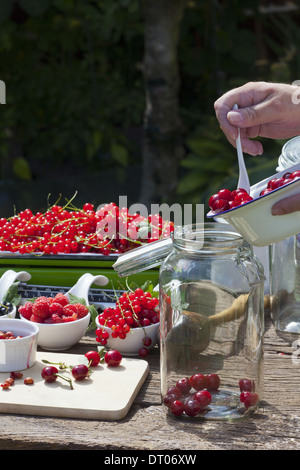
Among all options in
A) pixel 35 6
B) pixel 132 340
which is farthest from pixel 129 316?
pixel 35 6

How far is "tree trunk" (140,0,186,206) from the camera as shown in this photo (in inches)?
191

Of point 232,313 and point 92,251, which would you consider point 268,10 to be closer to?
point 92,251

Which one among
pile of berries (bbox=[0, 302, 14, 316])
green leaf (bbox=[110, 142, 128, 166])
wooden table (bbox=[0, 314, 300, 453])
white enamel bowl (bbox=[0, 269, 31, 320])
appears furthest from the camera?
green leaf (bbox=[110, 142, 128, 166])

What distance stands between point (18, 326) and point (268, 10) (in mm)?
5927

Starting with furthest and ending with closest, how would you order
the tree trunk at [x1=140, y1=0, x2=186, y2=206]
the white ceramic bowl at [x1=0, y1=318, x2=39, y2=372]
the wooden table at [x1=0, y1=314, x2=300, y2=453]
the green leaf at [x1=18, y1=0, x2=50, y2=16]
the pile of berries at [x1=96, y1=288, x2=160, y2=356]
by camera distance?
the green leaf at [x1=18, y1=0, x2=50, y2=16], the tree trunk at [x1=140, y1=0, x2=186, y2=206], the pile of berries at [x1=96, y1=288, x2=160, y2=356], the white ceramic bowl at [x1=0, y1=318, x2=39, y2=372], the wooden table at [x1=0, y1=314, x2=300, y2=453]

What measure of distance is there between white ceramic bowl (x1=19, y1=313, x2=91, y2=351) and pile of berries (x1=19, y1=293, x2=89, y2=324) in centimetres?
2

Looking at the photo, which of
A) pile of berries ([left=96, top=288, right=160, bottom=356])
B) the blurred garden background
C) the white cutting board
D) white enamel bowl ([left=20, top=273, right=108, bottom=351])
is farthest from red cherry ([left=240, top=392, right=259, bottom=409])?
the blurred garden background

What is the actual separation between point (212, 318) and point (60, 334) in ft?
1.35

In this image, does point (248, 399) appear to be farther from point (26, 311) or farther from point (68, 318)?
point (26, 311)

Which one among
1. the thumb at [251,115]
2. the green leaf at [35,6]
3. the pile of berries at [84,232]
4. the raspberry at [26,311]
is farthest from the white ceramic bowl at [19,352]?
the green leaf at [35,6]


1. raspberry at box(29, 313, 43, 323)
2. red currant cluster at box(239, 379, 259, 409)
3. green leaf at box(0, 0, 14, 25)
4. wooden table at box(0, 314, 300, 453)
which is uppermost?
green leaf at box(0, 0, 14, 25)

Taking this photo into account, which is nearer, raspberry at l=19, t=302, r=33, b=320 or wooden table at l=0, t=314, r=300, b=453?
wooden table at l=0, t=314, r=300, b=453

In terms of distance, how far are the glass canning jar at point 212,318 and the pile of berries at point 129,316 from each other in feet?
0.64

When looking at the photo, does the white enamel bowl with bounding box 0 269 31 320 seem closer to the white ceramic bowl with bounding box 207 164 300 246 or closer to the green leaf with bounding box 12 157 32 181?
the white ceramic bowl with bounding box 207 164 300 246
